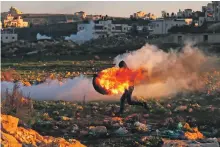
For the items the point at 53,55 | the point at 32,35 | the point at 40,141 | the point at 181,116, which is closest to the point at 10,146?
the point at 40,141

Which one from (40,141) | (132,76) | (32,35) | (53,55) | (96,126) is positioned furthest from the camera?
(32,35)

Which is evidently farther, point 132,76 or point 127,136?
point 132,76

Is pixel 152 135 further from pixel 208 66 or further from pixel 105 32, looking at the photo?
pixel 105 32

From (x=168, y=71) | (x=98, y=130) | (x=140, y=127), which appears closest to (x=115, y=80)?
(x=140, y=127)

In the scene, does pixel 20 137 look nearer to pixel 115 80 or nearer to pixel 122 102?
pixel 122 102

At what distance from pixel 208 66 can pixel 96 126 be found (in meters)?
11.3

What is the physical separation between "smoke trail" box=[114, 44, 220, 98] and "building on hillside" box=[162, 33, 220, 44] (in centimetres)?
2487

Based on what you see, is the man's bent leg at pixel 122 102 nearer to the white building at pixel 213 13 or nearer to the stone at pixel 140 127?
the stone at pixel 140 127

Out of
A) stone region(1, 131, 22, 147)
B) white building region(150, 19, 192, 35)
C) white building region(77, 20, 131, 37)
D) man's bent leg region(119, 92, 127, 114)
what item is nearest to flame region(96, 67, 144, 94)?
man's bent leg region(119, 92, 127, 114)

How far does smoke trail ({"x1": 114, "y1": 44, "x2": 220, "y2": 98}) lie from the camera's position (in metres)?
21.9

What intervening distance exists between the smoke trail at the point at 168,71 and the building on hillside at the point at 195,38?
81.6ft

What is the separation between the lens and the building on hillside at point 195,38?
4947 centimetres

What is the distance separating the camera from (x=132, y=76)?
1880 centimetres

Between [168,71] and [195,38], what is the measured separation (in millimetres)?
28554
